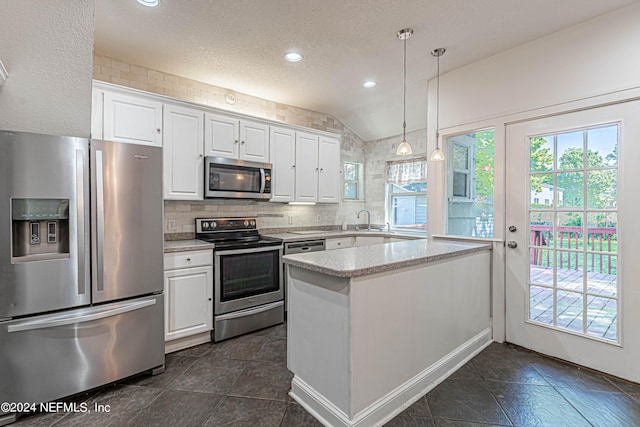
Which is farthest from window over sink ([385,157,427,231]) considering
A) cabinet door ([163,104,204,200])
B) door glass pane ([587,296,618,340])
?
cabinet door ([163,104,204,200])

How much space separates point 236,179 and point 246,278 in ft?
3.65

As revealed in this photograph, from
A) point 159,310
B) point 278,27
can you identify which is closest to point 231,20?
point 278,27

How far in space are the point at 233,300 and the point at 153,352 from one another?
83 cm

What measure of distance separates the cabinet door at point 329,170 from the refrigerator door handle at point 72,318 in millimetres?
2637

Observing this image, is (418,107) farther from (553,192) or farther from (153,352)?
(153,352)

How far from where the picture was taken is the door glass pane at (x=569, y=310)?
7.82ft

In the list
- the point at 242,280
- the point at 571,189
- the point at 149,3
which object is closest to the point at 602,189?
the point at 571,189

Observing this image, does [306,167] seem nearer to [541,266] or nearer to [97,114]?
[97,114]

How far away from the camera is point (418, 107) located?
3.95 m

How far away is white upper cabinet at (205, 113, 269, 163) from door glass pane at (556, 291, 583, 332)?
3236 millimetres

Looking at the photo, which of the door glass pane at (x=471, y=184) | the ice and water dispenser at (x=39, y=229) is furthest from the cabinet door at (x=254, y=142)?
the door glass pane at (x=471, y=184)

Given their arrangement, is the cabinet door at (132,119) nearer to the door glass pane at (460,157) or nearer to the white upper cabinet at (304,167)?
the white upper cabinet at (304,167)

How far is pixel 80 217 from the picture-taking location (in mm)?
1896

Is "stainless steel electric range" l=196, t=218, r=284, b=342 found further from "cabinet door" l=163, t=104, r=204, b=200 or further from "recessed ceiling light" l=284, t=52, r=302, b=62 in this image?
"recessed ceiling light" l=284, t=52, r=302, b=62
